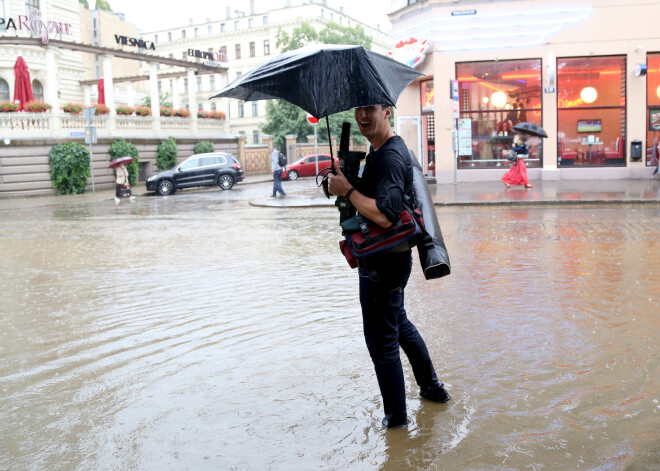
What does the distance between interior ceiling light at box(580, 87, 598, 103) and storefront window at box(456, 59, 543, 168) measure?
153 centimetres

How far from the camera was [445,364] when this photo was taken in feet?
16.0

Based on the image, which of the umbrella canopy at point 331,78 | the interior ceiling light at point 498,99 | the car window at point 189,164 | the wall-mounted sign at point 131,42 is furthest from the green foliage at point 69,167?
the umbrella canopy at point 331,78

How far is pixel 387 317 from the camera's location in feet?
12.0

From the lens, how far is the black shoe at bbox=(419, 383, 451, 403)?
4.14m

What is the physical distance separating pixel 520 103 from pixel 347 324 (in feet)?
66.7

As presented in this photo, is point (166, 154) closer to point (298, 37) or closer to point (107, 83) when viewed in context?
point (107, 83)

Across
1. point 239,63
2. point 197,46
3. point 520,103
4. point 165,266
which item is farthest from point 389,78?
point 197,46

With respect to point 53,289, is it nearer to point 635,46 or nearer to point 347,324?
point 347,324

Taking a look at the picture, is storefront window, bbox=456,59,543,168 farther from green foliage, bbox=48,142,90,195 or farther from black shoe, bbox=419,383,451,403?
black shoe, bbox=419,383,451,403

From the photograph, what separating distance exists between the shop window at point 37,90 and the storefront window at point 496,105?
2717 cm

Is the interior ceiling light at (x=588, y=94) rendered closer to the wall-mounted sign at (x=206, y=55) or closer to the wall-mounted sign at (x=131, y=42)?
the wall-mounted sign at (x=131, y=42)

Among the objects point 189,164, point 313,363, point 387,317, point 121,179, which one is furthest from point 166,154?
point 387,317

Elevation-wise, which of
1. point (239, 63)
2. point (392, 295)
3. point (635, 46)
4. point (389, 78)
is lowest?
point (392, 295)

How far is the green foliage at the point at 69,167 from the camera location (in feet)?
97.3
